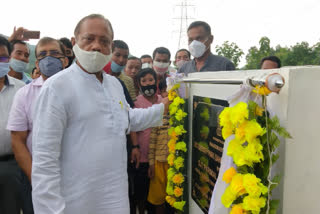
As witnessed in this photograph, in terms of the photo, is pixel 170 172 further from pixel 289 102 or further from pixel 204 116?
pixel 289 102

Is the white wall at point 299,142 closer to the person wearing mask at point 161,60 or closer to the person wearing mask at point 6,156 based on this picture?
the person wearing mask at point 6,156

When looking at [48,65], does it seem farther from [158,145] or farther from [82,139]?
[158,145]

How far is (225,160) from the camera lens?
157 centimetres

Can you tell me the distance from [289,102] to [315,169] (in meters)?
0.42

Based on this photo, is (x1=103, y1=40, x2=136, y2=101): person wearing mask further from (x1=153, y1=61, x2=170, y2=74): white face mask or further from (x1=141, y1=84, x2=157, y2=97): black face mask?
(x1=153, y1=61, x2=170, y2=74): white face mask

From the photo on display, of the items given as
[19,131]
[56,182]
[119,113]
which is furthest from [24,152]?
[119,113]

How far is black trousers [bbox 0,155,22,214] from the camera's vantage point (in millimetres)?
2533

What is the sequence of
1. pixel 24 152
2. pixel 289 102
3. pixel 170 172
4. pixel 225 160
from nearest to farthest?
1. pixel 289 102
2. pixel 225 160
3. pixel 24 152
4. pixel 170 172

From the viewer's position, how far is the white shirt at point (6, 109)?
8.23 ft

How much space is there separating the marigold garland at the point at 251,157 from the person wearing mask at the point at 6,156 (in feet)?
6.75

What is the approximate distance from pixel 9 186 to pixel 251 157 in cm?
232

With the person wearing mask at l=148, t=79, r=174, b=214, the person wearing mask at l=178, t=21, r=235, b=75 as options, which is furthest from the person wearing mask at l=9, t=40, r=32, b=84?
the person wearing mask at l=178, t=21, r=235, b=75

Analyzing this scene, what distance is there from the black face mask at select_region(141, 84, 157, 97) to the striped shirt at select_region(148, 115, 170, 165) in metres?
0.48

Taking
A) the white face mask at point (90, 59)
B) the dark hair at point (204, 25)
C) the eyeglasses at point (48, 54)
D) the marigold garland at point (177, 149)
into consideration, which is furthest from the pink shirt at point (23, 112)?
the dark hair at point (204, 25)
